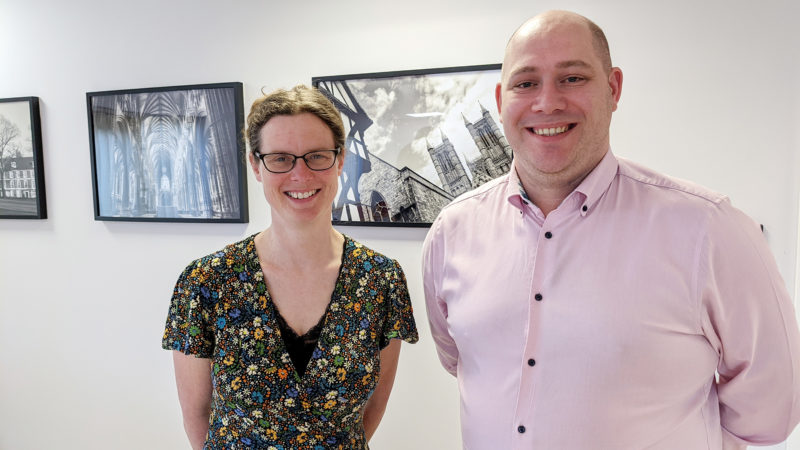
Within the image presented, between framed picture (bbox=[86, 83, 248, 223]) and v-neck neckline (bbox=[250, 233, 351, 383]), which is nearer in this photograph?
v-neck neckline (bbox=[250, 233, 351, 383])

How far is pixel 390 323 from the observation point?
5.12 feet

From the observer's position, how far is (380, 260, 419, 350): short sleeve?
5.11 ft

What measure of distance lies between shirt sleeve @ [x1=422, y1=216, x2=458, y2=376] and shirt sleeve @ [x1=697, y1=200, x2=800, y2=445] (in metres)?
0.65

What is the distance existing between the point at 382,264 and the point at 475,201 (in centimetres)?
31

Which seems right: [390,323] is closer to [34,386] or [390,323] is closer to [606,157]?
[606,157]

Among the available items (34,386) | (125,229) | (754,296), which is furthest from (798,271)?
(34,386)

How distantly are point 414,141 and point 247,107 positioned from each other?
0.83 m

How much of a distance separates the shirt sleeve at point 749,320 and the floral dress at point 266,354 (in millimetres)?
780

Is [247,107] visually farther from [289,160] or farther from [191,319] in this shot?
[191,319]

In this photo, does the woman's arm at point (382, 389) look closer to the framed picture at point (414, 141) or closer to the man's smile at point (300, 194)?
the man's smile at point (300, 194)

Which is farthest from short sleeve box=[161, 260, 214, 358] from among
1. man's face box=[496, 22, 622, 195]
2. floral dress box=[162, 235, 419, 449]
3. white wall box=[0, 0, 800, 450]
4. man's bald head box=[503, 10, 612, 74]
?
white wall box=[0, 0, 800, 450]

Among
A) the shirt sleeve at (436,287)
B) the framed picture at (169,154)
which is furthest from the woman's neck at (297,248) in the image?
the framed picture at (169,154)

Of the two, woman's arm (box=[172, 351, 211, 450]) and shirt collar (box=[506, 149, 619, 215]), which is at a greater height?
shirt collar (box=[506, 149, 619, 215])

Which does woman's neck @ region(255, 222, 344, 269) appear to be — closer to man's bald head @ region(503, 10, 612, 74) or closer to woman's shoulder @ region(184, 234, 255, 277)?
woman's shoulder @ region(184, 234, 255, 277)
